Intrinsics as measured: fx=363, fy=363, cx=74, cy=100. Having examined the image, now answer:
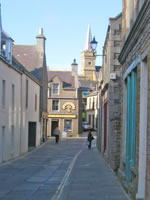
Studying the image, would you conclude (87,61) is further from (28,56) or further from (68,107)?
(28,56)

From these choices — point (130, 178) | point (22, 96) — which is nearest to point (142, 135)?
point (130, 178)

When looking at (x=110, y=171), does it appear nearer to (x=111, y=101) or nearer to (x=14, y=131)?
(x=111, y=101)

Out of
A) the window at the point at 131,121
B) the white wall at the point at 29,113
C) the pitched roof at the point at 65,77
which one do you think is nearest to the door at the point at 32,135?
the white wall at the point at 29,113

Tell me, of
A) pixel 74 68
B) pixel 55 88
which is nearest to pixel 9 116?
pixel 55 88

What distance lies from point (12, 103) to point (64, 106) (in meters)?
30.8

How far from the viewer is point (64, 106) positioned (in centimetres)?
5403

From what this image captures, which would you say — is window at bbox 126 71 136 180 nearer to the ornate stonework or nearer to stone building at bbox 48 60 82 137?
stone building at bbox 48 60 82 137

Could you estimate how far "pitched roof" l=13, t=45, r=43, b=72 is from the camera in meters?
39.9

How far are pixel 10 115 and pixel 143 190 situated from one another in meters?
15.3

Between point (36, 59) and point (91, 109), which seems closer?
point (36, 59)

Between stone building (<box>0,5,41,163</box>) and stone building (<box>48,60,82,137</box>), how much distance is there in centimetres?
2170

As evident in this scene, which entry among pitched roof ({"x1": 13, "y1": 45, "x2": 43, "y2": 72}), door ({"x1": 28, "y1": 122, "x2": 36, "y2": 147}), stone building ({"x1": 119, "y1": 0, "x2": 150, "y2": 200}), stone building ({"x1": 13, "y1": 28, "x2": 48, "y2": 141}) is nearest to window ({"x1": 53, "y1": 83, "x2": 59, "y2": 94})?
stone building ({"x1": 13, "y1": 28, "x2": 48, "y2": 141})

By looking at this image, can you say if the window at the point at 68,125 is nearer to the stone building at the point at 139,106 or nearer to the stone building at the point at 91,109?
the stone building at the point at 91,109

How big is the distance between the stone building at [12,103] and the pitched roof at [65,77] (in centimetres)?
2329
